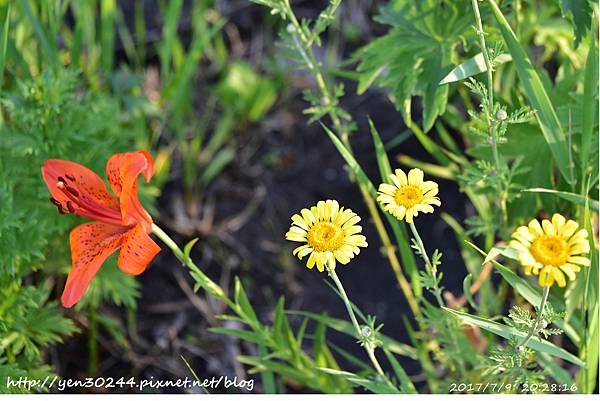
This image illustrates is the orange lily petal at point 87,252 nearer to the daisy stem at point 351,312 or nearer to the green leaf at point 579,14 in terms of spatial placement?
the daisy stem at point 351,312

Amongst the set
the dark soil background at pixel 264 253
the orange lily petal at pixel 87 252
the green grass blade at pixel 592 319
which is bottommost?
the dark soil background at pixel 264 253

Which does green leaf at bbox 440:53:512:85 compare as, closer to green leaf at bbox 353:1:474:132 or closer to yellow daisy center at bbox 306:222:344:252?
green leaf at bbox 353:1:474:132

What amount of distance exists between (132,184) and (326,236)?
1.16 feet

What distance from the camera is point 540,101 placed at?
1397 millimetres

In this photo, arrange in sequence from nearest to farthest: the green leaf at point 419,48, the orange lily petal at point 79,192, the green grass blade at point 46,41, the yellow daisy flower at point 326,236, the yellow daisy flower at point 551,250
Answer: the yellow daisy flower at point 551,250, the yellow daisy flower at point 326,236, the orange lily petal at point 79,192, the green leaf at point 419,48, the green grass blade at point 46,41

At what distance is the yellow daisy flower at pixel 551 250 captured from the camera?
39.9 inches

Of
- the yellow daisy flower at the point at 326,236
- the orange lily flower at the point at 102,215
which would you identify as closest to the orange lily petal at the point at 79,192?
the orange lily flower at the point at 102,215

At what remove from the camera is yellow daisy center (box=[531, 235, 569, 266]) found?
1021mm

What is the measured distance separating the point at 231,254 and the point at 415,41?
0.93 metres

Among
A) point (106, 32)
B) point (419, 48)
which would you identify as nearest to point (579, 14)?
point (419, 48)

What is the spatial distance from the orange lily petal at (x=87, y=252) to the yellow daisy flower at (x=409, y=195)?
18.9 inches

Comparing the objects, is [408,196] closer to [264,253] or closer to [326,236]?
[326,236]

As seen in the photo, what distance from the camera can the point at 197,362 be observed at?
2010 mm

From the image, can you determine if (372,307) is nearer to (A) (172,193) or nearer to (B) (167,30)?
(A) (172,193)
